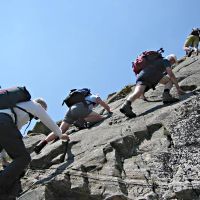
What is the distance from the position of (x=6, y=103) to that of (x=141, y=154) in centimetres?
349

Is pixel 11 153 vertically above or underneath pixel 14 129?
underneath

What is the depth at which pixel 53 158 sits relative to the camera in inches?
515

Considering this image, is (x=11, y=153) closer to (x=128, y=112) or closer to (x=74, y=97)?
(x=128, y=112)

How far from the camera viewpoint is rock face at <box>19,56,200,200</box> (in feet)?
30.9

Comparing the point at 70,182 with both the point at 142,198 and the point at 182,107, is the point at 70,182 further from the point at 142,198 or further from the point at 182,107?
the point at 182,107

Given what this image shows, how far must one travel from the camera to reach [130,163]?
10750 millimetres

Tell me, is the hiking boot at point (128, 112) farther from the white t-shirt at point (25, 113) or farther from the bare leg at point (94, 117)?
the white t-shirt at point (25, 113)

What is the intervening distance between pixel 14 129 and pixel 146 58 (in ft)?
22.6

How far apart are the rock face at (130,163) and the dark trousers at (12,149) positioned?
0.83 metres

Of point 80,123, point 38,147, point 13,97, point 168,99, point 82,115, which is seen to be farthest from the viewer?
point 80,123

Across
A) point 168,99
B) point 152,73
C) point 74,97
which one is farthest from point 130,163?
point 74,97

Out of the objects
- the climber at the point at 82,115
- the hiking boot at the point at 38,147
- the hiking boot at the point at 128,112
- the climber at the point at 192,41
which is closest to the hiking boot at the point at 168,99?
the hiking boot at the point at 128,112

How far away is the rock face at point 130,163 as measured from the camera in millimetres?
9422

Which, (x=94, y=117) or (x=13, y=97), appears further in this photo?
(x=94, y=117)
